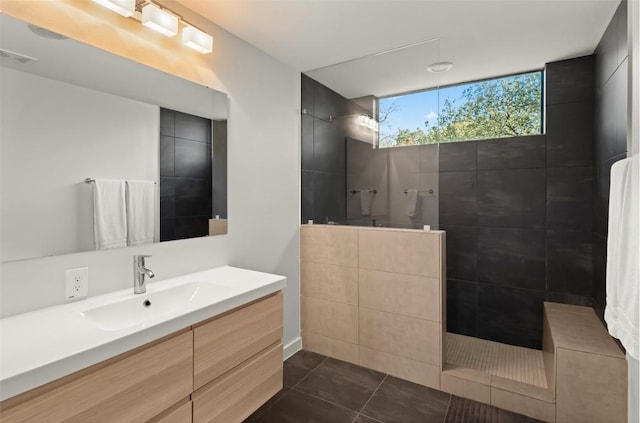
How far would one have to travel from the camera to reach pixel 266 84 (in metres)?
2.54

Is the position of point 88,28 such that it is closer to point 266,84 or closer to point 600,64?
point 266,84

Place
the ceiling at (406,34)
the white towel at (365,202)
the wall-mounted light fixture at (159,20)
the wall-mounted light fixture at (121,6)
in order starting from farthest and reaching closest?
the white towel at (365,202) → the ceiling at (406,34) → the wall-mounted light fixture at (159,20) → the wall-mounted light fixture at (121,6)

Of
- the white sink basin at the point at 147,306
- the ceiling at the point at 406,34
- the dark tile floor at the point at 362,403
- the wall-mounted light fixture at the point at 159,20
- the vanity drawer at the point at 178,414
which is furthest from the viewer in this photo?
the dark tile floor at the point at 362,403

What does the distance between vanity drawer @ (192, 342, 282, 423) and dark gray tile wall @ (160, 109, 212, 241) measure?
84 centimetres

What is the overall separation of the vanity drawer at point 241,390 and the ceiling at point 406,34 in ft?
6.54

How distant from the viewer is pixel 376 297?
8.38 feet

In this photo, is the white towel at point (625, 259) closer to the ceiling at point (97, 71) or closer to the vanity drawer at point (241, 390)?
the vanity drawer at point (241, 390)

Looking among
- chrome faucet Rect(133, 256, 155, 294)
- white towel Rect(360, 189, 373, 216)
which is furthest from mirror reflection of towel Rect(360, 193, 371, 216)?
chrome faucet Rect(133, 256, 155, 294)

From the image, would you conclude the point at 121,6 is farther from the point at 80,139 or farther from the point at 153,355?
the point at 153,355

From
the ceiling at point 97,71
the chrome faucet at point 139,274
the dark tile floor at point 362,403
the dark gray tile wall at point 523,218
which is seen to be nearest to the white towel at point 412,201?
the dark gray tile wall at point 523,218

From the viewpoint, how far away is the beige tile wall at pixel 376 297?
92.6 inches

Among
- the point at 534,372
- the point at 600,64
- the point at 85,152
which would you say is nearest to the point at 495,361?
the point at 534,372

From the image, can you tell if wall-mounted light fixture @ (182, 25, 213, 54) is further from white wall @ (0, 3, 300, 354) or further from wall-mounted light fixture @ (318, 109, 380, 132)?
wall-mounted light fixture @ (318, 109, 380, 132)

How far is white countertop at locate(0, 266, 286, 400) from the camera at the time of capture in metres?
0.90
